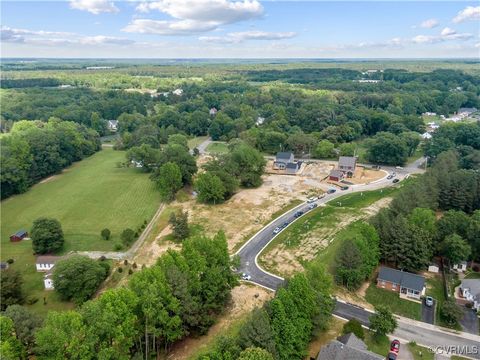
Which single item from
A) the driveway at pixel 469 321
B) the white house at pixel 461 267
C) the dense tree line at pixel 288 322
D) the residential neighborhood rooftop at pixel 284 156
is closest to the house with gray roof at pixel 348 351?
the dense tree line at pixel 288 322

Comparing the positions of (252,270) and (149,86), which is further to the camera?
(149,86)

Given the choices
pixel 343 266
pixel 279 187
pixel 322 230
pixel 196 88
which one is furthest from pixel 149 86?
pixel 343 266

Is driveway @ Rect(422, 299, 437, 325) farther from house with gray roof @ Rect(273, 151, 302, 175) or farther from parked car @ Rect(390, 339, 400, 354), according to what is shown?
house with gray roof @ Rect(273, 151, 302, 175)

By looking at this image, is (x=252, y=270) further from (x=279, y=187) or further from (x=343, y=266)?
(x=279, y=187)

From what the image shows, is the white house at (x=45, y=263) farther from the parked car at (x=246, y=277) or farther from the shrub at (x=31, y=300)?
the parked car at (x=246, y=277)

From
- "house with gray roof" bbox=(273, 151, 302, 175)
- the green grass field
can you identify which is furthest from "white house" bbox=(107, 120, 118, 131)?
"house with gray roof" bbox=(273, 151, 302, 175)

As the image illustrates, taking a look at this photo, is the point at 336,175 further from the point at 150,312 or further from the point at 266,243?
the point at 150,312
